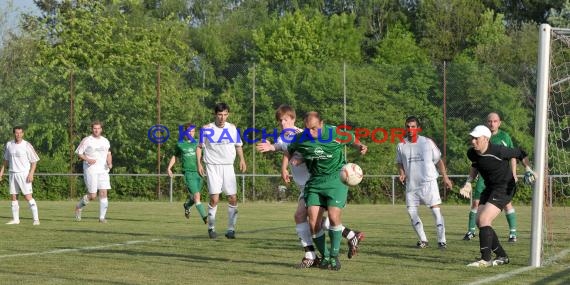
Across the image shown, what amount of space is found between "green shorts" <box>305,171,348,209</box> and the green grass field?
720mm

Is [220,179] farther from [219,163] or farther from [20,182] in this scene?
[20,182]

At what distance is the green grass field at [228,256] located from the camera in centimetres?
1018

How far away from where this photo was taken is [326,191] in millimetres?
11016

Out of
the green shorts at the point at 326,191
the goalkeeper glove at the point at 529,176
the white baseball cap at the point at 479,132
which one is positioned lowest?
the green shorts at the point at 326,191

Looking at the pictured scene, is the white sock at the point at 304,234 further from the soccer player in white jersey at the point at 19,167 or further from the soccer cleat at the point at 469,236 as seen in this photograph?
the soccer player in white jersey at the point at 19,167

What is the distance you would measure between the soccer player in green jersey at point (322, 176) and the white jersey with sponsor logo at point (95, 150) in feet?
33.1

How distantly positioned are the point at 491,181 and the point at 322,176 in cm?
192

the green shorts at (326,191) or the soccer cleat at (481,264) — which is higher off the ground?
the green shorts at (326,191)

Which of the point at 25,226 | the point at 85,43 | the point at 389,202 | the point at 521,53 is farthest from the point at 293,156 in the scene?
the point at 521,53

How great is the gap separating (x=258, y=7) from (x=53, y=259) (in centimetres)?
6326

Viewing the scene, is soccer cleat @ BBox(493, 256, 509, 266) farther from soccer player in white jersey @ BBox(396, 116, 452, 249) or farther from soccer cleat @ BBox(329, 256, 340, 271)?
soccer player in white jersey @ BBox(396, 116, 452, 249)

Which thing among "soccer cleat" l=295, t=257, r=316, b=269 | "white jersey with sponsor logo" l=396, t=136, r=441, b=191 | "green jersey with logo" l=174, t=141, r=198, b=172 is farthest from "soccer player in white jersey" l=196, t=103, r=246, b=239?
"soccer cleat" l=295, t=257, r=316, b=269

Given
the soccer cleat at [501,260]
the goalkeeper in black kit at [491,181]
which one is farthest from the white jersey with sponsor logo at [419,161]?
the soccer cleat at [501,260]

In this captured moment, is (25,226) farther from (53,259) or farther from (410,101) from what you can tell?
(410,101)
